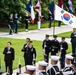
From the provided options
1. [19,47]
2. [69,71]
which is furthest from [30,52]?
[19,47]

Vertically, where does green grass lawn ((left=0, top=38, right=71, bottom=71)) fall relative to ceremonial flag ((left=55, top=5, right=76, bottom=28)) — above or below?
below

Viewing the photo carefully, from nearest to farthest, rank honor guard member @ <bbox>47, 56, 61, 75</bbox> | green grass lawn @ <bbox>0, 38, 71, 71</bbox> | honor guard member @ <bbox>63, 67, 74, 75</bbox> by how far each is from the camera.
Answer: honor guard member @ <bbox>47, 56, 61, 75</bbox> → honor guard member @ <bbox>63, 67, 74, 75</bbox> → green grass lawn @ <bbox>0, 38, 71, 71</bbox>

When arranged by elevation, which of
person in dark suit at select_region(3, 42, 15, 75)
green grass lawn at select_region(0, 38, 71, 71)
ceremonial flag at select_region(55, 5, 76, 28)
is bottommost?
green grass lawn at select_region(0, 38, 71, 71)

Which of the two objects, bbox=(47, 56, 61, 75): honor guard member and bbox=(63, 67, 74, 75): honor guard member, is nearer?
bbox=(47, 56, 61, 75): honor guard member

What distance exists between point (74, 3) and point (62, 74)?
124 ft

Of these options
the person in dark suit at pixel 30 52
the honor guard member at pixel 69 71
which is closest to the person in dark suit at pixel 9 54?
the person in dark suit at pixel 30 52

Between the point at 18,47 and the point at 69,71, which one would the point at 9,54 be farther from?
the point at 18,47

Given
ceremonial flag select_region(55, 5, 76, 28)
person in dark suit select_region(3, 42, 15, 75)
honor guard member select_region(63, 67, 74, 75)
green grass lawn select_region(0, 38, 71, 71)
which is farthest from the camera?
green grass lawn select_region(0, 38, 71, 71)

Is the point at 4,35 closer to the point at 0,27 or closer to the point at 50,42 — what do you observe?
the point at 0,27

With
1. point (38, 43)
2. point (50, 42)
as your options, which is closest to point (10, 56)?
point (50, 42)

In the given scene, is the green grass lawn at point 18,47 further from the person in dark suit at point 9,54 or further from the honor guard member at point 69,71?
the honor guard member at point 69,71

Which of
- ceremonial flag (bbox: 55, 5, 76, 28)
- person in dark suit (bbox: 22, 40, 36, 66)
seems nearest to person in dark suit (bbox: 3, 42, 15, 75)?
person in dark suit (bbox: 22, 40, 36, 66)

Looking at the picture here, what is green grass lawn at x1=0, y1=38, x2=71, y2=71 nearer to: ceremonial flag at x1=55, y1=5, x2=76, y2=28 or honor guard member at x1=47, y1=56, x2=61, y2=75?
ceremonial flag at x1=55, y1=5, x2=76, y2=28

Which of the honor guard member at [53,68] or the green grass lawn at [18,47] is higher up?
the honor guard member at [53,68]
